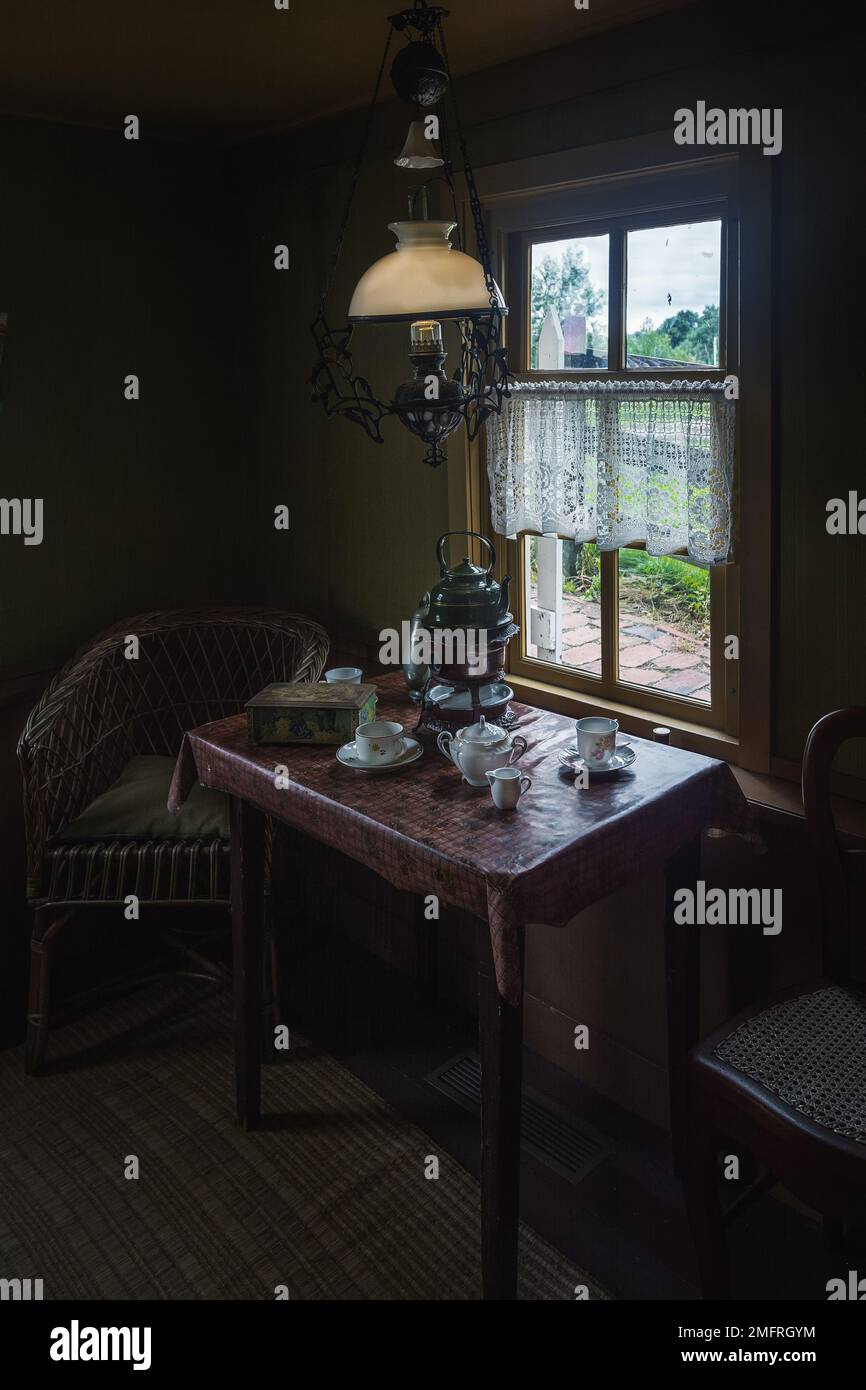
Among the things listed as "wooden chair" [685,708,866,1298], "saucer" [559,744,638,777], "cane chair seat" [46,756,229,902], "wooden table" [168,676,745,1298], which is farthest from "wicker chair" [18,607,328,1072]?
"wooden chair" [685,708,866,1298]

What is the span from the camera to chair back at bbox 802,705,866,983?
2043mm

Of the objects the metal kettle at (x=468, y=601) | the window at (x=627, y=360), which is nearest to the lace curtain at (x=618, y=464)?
the window at (x=627, y=360)

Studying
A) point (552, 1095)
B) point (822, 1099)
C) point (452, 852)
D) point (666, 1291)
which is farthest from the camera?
point (552, 1095)

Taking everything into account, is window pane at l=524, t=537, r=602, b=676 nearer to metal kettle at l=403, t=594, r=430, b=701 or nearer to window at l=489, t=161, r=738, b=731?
window at l=489, t=161, r=738, b=731

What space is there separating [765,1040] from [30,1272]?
159 cm

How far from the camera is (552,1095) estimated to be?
9.27ft

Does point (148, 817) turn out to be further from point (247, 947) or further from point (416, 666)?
point (416, 666)

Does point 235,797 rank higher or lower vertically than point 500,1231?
higher

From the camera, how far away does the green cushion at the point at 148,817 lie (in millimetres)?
2912

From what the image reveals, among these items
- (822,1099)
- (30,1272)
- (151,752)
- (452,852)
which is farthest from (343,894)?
(822,1099)

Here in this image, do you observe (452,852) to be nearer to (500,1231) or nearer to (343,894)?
(500,1231)

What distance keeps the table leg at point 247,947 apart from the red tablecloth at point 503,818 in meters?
0.13

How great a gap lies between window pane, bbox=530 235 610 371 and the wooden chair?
1129mm

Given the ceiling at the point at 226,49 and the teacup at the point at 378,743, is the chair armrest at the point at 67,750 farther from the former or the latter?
the ceiling at the point at 226,49
